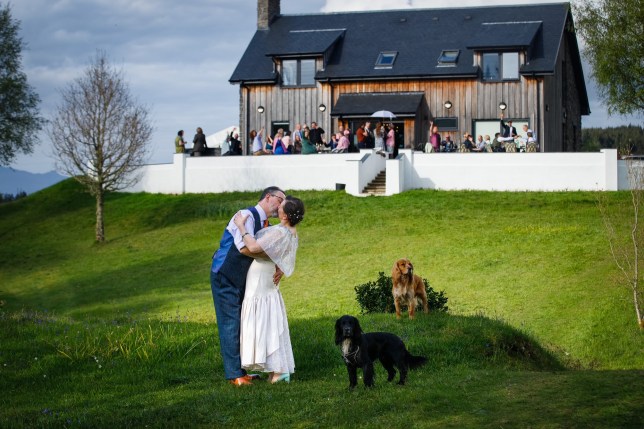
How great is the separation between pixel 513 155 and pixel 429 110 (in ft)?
30.1

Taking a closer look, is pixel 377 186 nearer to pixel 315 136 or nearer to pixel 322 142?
pixel 315 136

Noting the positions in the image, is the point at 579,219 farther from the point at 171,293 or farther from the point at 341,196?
the point at 171,293

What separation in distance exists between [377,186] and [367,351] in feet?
91.9

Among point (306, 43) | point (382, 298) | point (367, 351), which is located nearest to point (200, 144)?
point (306, 43)

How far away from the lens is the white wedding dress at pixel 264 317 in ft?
38.2

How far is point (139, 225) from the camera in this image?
40.6 metres

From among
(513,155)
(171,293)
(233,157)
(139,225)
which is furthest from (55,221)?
(513,155)

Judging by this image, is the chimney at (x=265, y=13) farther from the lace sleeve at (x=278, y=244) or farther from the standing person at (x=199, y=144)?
the lace sleeve at (x=278, y=244)

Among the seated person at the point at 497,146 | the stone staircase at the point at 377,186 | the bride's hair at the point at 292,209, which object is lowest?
the bride's hair at the point at 292,209

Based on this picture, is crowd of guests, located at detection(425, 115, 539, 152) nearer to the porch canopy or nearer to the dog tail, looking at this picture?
the porch canopy

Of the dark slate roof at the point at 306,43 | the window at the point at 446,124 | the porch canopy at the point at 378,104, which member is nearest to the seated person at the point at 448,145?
the porch canopy at the point at 378,104

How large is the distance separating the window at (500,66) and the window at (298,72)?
28.0 feet

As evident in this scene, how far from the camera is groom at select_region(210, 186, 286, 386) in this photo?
1176cm

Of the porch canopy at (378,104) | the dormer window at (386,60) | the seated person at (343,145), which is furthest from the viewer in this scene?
the dormer window at (386,60)
